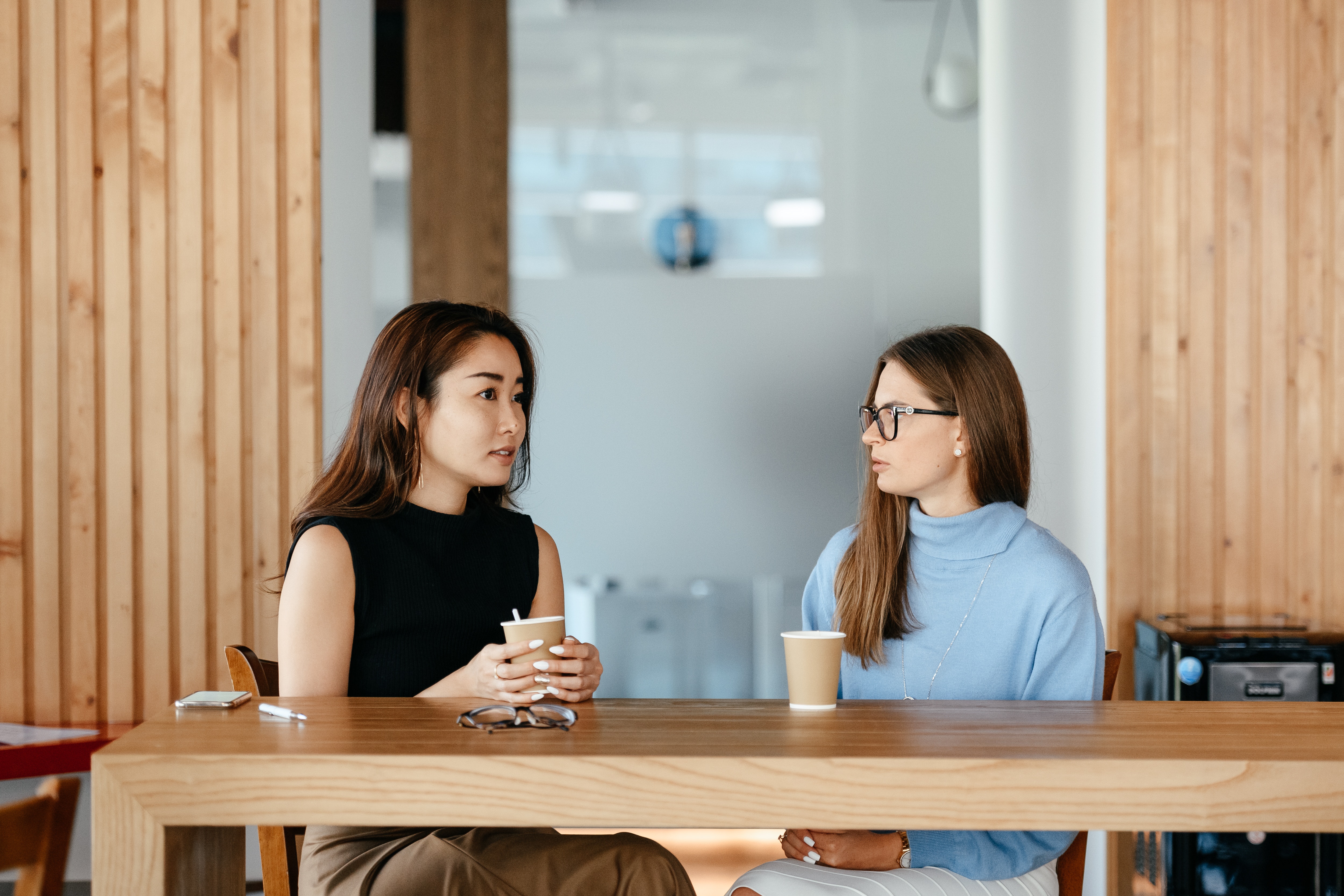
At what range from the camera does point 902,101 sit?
12.2 ft

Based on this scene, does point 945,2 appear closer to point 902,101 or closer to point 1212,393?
point 902,101

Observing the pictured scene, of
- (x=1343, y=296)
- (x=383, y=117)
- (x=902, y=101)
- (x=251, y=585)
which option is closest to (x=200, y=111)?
(x=383, y=117)

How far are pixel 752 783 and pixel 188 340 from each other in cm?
246

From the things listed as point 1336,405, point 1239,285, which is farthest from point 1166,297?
point 1336,405

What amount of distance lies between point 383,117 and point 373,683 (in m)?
2.57

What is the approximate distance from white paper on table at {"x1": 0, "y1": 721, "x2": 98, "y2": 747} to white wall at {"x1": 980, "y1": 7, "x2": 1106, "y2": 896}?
8.87 feet

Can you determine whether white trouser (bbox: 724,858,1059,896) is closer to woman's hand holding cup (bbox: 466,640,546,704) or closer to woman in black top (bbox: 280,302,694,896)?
woman in black top (bbox: 280,302,694,896)

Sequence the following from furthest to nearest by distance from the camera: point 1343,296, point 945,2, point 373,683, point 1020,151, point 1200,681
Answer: point 945,2, point 1020,151, point 1343,296, point 1200,681, point 373,683

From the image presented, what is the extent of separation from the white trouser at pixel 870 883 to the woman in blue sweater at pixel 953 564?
0.05 meters

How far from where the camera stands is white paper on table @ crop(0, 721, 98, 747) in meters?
2.58

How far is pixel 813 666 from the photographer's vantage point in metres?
1.28

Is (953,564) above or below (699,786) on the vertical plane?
above

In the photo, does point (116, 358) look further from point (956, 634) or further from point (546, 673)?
point (956, 634)

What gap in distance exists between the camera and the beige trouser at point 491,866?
1.29m
